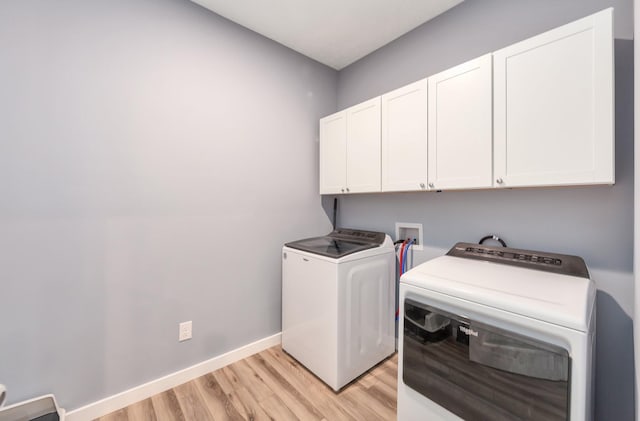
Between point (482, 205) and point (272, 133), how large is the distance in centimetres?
166

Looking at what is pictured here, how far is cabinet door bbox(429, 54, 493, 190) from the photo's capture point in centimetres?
138

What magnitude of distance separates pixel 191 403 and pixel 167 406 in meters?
0.14

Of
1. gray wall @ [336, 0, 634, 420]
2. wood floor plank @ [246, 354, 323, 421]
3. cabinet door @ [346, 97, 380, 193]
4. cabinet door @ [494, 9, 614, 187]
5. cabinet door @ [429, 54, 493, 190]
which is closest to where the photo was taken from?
cabinet door @ [494, 9, 614, 187]

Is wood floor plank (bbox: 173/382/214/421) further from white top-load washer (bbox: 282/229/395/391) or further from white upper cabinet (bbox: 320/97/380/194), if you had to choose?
white upper cabinet (bbox: 320/97/380/194)

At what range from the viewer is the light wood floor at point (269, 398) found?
4.83ft

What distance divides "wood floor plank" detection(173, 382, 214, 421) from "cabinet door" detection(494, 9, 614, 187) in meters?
2.10

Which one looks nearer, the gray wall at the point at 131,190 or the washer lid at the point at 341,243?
the gray wall at the point at 131,190

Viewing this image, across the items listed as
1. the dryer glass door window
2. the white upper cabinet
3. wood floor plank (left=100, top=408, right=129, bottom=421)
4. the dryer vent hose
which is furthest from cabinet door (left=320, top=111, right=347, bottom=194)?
wood floor plank (left=100, top=408, right=129, bottom=421)

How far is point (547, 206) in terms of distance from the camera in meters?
1.42

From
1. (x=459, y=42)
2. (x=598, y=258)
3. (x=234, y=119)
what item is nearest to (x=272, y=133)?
(x=234, y=119)

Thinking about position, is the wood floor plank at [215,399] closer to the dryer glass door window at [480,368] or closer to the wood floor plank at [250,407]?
the wood floor plank at [250,407]

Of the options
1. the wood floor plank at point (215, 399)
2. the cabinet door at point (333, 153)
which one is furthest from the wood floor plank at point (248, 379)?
the cabinet door at point (333, 153)

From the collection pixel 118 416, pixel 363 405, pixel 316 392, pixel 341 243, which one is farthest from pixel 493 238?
pixel 118 416

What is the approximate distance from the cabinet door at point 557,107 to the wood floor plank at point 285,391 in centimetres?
167
